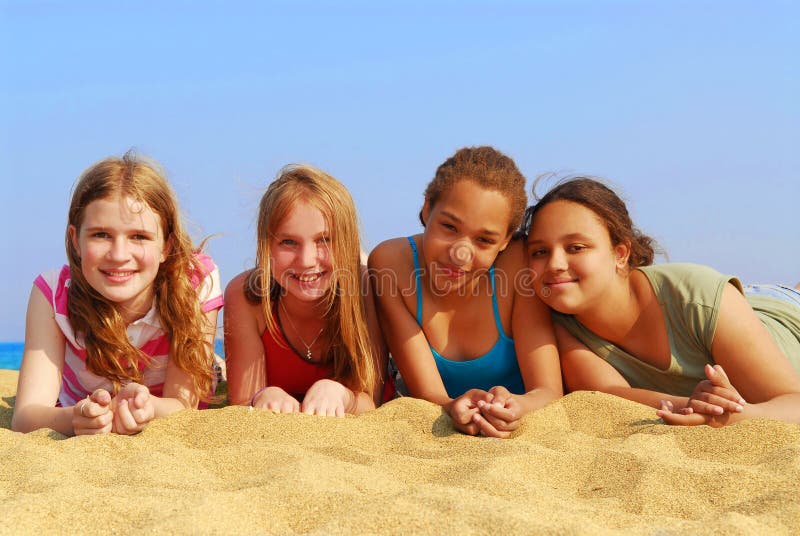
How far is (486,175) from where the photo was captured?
13.8ft

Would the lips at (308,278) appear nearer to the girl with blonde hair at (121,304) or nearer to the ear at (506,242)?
the girl with blonde hair at (121,304)

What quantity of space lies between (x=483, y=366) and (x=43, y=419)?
8.15ft

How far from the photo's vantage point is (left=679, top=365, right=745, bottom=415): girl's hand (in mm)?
3576

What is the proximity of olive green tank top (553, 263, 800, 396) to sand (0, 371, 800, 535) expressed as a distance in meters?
0.63

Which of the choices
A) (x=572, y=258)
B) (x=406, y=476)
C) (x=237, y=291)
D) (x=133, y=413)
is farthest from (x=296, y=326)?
(x=406, y=476)

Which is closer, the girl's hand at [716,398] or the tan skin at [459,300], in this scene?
the girl's hand at [716,398]

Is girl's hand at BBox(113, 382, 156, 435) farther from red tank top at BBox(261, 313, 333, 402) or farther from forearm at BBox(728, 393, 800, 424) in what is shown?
forearm at BBox(728, 393, 800, 424)

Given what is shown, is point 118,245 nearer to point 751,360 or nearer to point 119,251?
point 119,251

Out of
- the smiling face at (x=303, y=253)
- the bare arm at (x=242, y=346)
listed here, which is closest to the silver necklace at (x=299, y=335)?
the bare arm at (x=242, y=346)

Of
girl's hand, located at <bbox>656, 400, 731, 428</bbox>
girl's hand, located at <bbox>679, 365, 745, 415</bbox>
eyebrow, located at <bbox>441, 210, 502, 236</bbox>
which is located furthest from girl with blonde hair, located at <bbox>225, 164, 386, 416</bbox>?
girl's hand, located at <bbox>679, 365, 745, 415</bbox>

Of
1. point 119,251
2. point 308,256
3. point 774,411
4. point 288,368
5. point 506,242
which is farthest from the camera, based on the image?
point 288,368

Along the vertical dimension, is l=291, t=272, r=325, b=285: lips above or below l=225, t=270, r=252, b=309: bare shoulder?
above

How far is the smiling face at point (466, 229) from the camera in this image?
4.17 meters

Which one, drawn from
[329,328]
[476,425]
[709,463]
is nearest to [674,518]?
[709,463]
